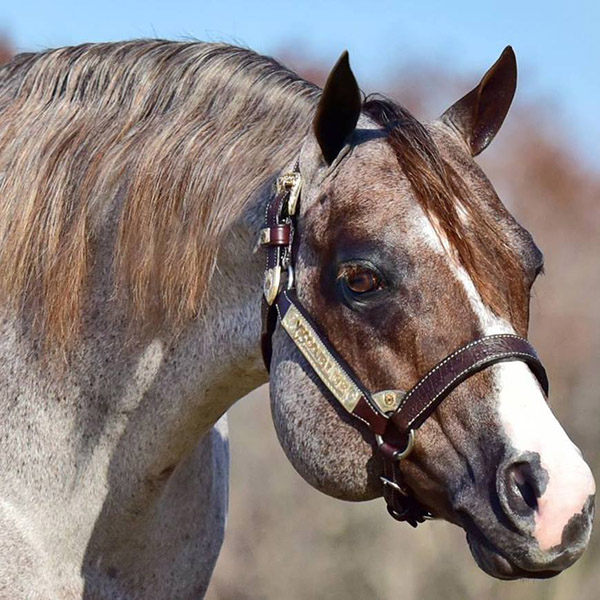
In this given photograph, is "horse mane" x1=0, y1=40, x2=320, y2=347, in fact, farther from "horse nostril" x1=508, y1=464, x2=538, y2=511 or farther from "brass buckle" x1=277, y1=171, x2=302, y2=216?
"horse nostril" x1=508, y1=464, x2=538, y2=511

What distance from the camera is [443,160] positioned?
2.88 m

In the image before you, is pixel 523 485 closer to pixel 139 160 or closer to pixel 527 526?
pixel 527 526

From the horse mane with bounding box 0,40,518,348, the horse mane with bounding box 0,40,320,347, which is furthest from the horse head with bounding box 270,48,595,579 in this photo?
the horse mane with bounding box 0,40,320,347

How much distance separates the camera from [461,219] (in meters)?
2.74

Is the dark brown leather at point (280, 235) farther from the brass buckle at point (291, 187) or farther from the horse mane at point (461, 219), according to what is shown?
the horse mane at point (461, 219)

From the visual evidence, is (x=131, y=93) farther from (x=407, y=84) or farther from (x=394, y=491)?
(x=407, y=84)

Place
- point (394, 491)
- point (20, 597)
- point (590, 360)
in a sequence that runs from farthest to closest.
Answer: point (590, 360) < point (20, 597) < point (394, 491)

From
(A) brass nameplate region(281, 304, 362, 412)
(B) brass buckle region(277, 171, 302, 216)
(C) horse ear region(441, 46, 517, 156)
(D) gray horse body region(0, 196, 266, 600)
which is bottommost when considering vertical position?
(D) gray horse body region(0, 196, 266, 600)

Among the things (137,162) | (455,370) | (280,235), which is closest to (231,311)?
(280,235)

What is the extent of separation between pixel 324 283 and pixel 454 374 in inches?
17.6

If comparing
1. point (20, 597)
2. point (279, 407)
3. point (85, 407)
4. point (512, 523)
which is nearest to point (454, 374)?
point (512, 523)

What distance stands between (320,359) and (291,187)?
48 centimetres

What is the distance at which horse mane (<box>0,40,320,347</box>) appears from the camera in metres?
3.11

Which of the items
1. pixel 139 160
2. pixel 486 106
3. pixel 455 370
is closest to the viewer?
pixel 455 370
